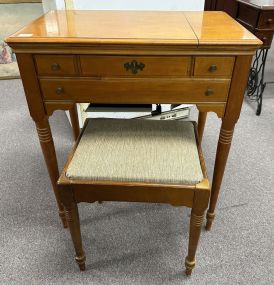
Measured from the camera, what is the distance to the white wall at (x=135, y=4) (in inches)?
57.8

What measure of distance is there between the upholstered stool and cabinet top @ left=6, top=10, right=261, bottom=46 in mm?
333

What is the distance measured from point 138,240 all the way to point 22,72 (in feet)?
2.59

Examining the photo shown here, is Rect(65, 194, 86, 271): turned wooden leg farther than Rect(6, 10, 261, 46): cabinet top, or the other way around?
Rect(65, 194, 86, 271): turned wooden leg

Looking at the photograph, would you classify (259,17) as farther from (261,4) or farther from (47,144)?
(47,144)

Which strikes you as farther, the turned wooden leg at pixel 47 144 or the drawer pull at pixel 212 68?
the turned wooden leg at pixel 47 144

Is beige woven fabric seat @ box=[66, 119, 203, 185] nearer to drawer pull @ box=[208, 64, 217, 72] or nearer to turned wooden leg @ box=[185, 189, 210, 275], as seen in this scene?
turned wooden leg @ box=[185, 189, 210, 275]

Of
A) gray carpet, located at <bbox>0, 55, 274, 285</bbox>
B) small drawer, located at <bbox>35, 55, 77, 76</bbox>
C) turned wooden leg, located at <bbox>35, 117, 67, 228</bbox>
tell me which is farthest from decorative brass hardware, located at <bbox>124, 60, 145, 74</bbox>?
gray carpet, located at <bbox>0, 55, 274, 285</bbox>

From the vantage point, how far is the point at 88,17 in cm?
104

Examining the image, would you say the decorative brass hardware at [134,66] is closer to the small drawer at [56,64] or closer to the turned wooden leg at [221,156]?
the small drawer at [56,64]

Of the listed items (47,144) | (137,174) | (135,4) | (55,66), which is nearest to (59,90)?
(55,66)

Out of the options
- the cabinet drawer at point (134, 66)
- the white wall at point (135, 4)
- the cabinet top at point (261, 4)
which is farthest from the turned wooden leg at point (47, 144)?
the cabinet top at point (261, 4)

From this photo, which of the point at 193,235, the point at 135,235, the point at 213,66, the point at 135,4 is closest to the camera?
the point at 213,66

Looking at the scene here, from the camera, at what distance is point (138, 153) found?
91 centimetres

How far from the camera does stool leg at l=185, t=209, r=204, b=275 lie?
89 centimetres
